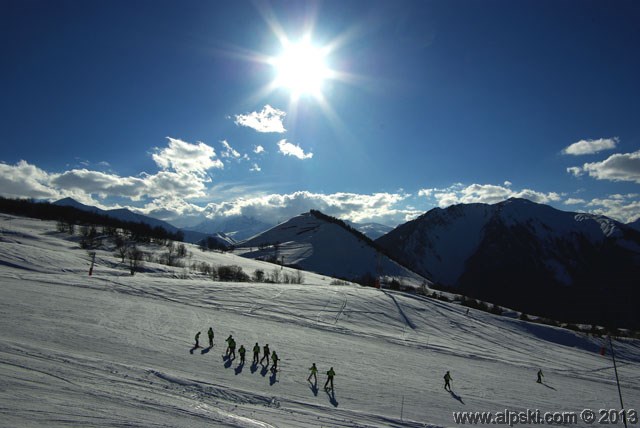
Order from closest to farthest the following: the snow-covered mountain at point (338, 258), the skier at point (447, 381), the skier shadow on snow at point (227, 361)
Result: the skier shadow on snow at point (227, 361) → the skier at point (447, 381) → the snow-covered mountain at point (338, 258)

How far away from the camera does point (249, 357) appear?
2391cm

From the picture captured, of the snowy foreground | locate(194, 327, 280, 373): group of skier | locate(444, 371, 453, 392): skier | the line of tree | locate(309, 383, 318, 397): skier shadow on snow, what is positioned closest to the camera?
the snowy foreground

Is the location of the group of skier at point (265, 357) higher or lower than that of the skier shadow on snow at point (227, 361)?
higher

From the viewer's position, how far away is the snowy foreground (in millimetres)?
14844

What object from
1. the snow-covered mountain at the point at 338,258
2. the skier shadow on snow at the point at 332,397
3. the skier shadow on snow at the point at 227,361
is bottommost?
the skier shadow on snow at the point at 332,397

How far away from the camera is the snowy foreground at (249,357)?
14.8 m

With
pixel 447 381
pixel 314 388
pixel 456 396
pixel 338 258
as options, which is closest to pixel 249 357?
pixel 314 388


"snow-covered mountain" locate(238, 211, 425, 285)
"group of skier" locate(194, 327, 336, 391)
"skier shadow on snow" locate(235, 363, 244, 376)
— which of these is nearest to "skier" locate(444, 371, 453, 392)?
"group of skier" locate(194, 327, 336, 391)

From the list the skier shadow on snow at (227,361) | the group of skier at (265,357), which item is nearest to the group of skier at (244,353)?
the group of skier at (265,357)

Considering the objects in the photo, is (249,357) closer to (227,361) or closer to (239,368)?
(227,361)

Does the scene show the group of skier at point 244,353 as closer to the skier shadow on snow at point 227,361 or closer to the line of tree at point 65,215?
the skier shadow on snow at point 227,361

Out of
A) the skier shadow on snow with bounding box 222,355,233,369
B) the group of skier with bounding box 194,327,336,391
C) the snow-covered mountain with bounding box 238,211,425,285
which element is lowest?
the skier shadow on snow with bounding box 222,355,233,369

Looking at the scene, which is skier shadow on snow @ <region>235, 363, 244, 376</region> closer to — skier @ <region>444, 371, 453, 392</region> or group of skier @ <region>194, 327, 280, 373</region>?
group of skier @ <region>194, 327, 280, 373</region>

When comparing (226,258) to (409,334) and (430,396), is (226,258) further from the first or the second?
(430,396)
